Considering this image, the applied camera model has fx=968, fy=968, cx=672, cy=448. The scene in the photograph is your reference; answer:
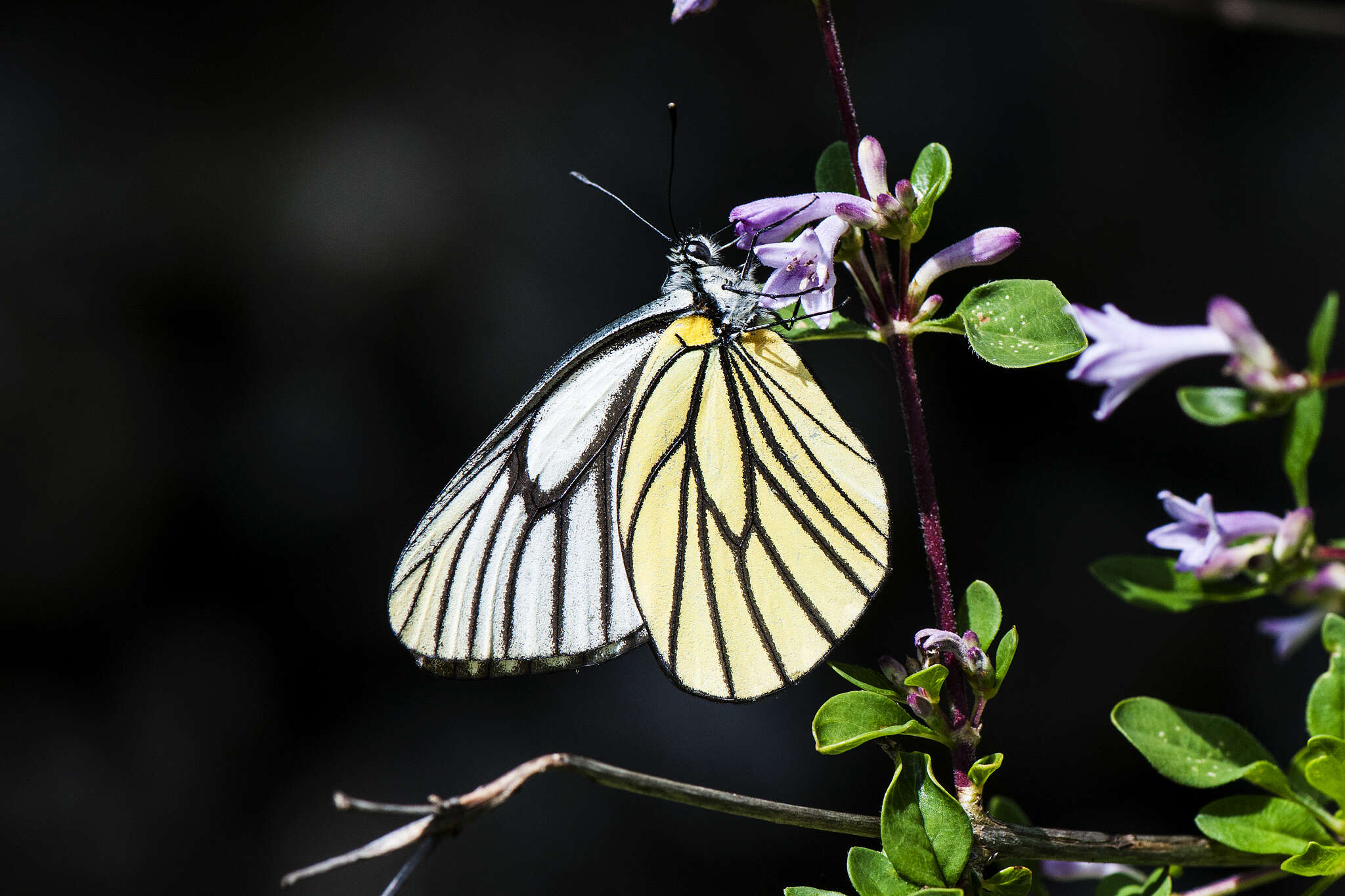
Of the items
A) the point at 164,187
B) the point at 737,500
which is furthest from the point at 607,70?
the point at 737,500

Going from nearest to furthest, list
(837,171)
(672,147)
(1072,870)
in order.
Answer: (837,171), (1072,870), (672,147)

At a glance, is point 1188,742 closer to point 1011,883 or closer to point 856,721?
point 1011,883

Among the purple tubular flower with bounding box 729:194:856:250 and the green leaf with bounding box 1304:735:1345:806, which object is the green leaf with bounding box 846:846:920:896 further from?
the purple tubular flower with bounding box 729:194:856:250

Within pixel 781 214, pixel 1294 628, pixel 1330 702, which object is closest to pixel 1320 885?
pixel 1330 702

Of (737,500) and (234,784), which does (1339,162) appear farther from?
(234,784)


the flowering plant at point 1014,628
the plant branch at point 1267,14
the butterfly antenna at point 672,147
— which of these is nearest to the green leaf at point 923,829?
the flowering plant at point 1014,628
